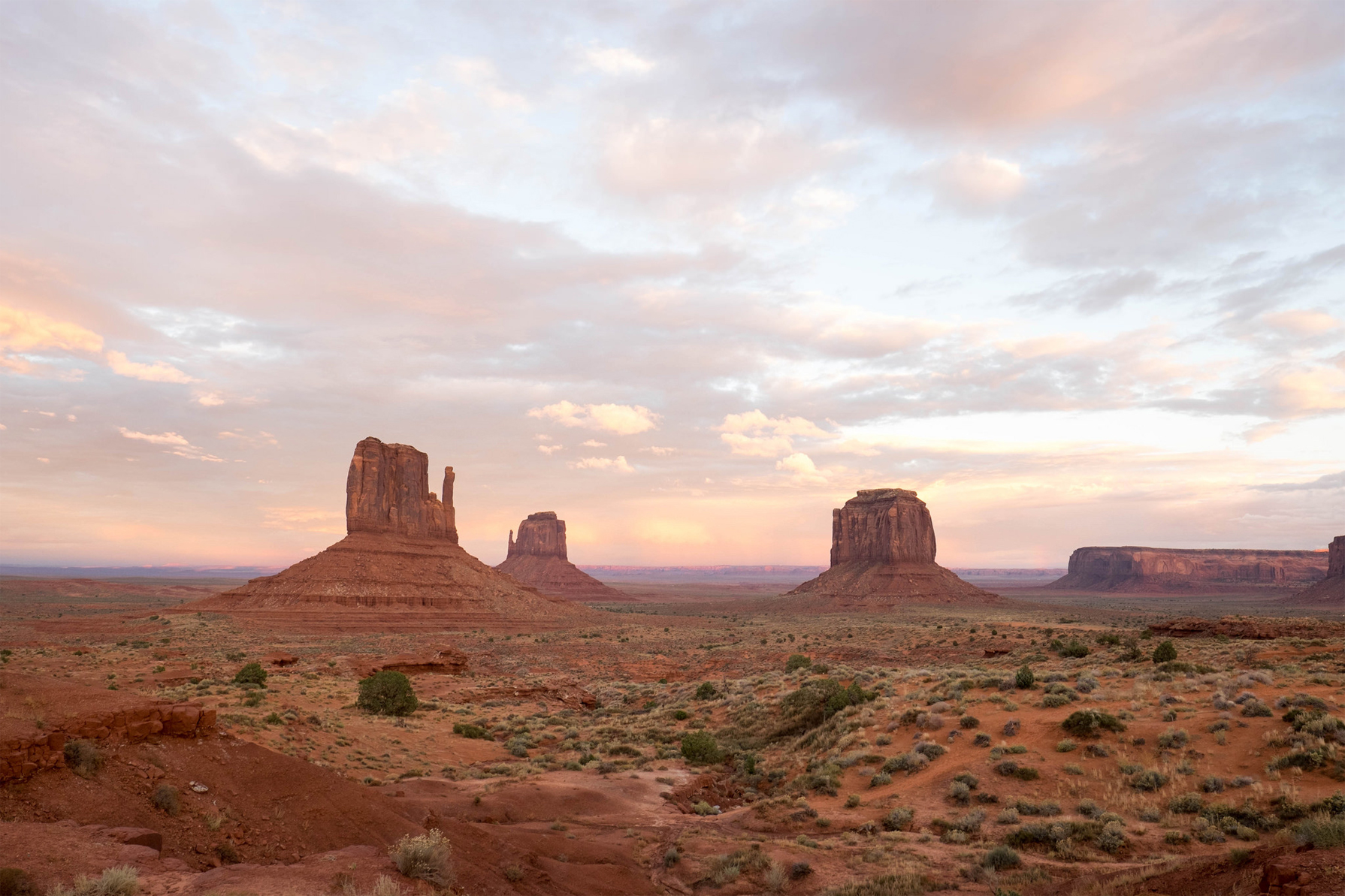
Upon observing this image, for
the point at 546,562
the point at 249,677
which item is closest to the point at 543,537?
the point at 546,562

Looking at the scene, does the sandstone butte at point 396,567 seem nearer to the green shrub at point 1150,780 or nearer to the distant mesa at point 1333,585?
the green shrub at point 1150,780

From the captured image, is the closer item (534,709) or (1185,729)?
(1185,729)

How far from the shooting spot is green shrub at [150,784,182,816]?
1005cm

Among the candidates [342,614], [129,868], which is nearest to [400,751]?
[129,868]

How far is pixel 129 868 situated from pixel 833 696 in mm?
20399

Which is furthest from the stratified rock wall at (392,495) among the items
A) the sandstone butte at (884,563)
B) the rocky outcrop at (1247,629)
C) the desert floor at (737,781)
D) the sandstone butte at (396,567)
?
the rocky outcrop at (1247,629)

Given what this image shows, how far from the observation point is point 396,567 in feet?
281

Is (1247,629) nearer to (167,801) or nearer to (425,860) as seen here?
(425,860)

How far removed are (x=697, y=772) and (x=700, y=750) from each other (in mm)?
1321

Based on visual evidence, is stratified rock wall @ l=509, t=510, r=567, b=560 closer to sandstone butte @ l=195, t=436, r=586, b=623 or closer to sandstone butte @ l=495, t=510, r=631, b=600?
sandstone butte @ l=495, t=510, r=631, b=600

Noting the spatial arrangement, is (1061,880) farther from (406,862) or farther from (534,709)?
(534,709)

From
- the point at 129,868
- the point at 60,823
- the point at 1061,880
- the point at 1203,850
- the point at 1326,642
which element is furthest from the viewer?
the point at 1326,642

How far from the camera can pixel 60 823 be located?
885 centimetres

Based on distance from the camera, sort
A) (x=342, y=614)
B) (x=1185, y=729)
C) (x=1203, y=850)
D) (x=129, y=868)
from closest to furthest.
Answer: (x=129, y=868), (x=1203, y=850), (x=1185, y=729), (x=342, y=614)
